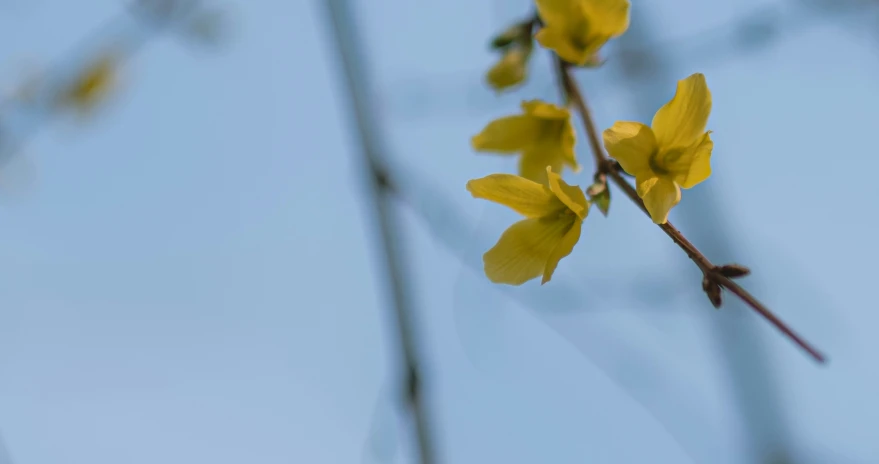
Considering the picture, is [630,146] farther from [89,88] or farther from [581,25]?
[89,88]

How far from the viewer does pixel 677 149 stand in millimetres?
1305

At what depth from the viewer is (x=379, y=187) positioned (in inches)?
92.6

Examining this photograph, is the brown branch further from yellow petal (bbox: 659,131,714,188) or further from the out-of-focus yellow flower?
the out-of-focus yellow flower

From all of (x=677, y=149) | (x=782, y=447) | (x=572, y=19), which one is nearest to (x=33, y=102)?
(x=572, y=19)

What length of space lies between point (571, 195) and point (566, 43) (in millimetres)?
374

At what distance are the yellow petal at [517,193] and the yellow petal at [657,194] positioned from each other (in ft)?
0.60

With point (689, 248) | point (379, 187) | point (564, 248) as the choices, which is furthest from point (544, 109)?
point (379, 187)

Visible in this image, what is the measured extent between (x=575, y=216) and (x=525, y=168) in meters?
0.37

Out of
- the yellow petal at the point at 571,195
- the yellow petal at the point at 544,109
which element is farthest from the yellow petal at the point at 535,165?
the yellow petal at the point at 571,195

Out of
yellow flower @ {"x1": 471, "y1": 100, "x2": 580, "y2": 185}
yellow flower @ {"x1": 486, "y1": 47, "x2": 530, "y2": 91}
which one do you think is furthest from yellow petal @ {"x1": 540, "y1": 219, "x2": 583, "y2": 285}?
yellow flower @ {"x1": 486, "y1": 47, "x2": 530, "y2": 91}

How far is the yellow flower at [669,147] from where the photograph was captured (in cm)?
117

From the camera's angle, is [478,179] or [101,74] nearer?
[478,179]

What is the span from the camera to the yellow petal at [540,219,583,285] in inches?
47.0

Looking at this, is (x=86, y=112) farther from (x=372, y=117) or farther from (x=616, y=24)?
(x=616, y=24)
